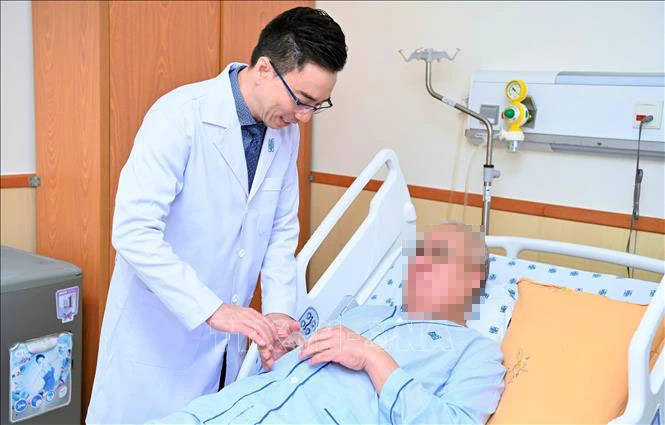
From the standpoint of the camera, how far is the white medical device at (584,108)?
2.20 m

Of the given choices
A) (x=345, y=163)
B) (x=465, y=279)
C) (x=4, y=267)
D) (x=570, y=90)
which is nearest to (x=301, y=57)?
(x=465, y=279)

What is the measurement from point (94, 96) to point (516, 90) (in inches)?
56.2

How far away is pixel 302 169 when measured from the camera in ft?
10.7

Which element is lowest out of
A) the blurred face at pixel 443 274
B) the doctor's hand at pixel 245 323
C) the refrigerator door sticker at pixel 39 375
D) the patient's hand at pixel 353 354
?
the refrigerator door sticker at pixel 39 375

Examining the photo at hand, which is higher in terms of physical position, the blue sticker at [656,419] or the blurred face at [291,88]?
the blurred face at [291,88]

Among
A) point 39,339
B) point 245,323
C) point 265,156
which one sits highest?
point 265,156

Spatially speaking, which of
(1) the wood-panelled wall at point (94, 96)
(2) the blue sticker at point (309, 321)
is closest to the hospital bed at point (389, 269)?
(2) the blue sticker at point (309, 321)

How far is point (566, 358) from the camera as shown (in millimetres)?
1674

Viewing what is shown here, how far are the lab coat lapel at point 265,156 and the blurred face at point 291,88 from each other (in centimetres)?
12

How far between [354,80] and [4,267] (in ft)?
5.11

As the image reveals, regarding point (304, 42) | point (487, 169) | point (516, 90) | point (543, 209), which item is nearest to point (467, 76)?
point (516, 90)

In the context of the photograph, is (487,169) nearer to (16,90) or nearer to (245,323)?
(245,323)

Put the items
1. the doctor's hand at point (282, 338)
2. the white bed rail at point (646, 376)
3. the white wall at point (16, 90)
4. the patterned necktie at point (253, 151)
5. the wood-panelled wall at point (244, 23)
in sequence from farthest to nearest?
the wood-panelled wall at point (244, 23)
the white wall at point (16, 90)
the patterned necktie at point (253, 151)
the doctor's hand at point (282, 338)
the white bed rail at point (646, 376)

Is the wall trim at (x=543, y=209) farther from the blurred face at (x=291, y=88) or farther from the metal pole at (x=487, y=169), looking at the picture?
the blurred face at (x=291, y=88)
